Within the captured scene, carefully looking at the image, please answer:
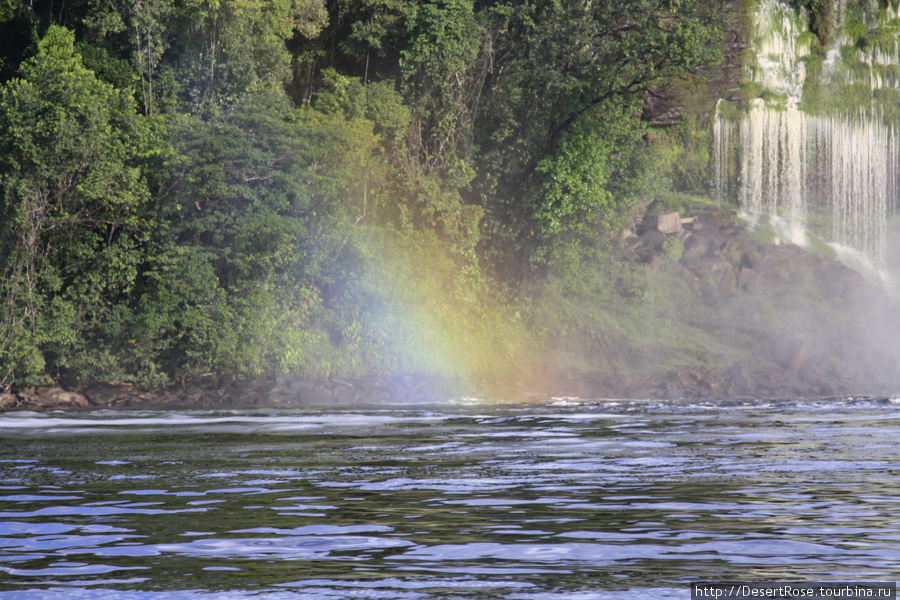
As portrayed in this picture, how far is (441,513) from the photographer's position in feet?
29.3

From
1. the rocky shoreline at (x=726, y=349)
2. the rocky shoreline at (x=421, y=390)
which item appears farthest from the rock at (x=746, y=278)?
the rocky shoreline at (x=421, y=390)

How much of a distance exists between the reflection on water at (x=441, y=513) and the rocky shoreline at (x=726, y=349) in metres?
14.9

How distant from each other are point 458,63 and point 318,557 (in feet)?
109

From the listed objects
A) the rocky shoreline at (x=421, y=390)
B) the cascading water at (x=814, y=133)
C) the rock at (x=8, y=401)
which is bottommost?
the rocky shoreline at (x=421, y=390)

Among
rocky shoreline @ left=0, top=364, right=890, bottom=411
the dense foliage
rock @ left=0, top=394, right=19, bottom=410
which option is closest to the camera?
rock @ left=0, top=394, right=19, bottom=410

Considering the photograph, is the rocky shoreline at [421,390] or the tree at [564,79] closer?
the rocky shoreline at [421,390]

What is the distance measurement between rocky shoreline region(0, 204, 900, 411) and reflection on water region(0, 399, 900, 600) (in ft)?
49.0

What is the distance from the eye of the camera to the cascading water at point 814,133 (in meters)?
49.8

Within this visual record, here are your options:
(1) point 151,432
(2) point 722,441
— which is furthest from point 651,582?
(1) point 151,432

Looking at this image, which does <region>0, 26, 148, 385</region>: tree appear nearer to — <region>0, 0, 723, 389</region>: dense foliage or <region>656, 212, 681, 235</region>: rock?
<region>0, 0, 723, 389</region>: dense foliage

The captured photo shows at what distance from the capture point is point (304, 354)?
112ft

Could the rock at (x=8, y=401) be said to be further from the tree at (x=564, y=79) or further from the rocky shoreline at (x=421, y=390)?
the tree at (x=564, y=79)

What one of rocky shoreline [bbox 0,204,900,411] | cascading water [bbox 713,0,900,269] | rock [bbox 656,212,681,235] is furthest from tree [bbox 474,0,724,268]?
cascading water [bbox 713,0,900,269]

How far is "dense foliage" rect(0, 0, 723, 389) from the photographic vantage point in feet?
97.0
